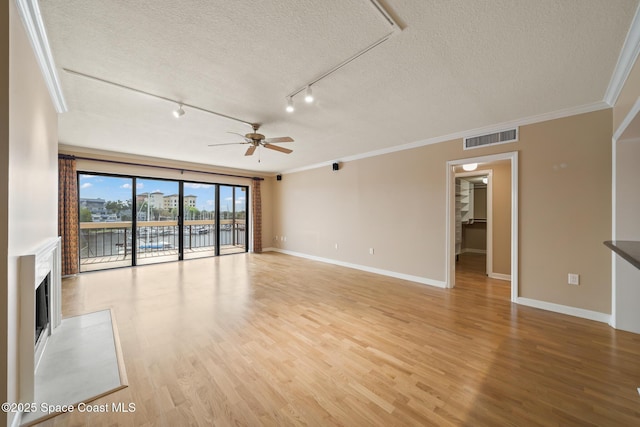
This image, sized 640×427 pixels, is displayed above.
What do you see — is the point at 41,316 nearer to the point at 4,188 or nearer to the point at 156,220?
the point at 4,188

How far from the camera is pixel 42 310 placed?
2229 millimetres

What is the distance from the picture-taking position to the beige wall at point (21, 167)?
4.39ft

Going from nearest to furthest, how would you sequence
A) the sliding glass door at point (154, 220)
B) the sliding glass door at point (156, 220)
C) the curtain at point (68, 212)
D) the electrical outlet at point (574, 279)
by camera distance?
the electrical outlet at point (574, 279) → the curtain at point (68, 212) → the sliding glass door at point (154, 220) → the sliding glass door at point (156, 220)

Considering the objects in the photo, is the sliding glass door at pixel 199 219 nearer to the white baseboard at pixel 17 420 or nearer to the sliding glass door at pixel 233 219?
the sliding glass door at pixel 233 219

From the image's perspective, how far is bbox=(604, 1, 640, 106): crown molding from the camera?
1674 mm

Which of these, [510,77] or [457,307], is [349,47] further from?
[457,307]

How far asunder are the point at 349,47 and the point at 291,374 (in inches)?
103

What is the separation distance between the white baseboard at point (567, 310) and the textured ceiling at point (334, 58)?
248 cm

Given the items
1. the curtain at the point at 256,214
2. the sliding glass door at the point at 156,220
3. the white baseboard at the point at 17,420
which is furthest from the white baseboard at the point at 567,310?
the sliding glass door at the point at 156,220

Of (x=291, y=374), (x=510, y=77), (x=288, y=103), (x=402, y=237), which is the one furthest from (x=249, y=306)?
(x=510, y=77)

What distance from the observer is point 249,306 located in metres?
3.36

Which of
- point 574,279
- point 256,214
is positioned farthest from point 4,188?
point 256,214

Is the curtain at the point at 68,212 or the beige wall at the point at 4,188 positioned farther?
the curtain at the point at 68,212

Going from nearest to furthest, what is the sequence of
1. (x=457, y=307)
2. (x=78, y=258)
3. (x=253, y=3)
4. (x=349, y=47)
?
(x=253, y=3) < (x=349, y=47) < (x=457, y=307) < (x=78, y=258)
